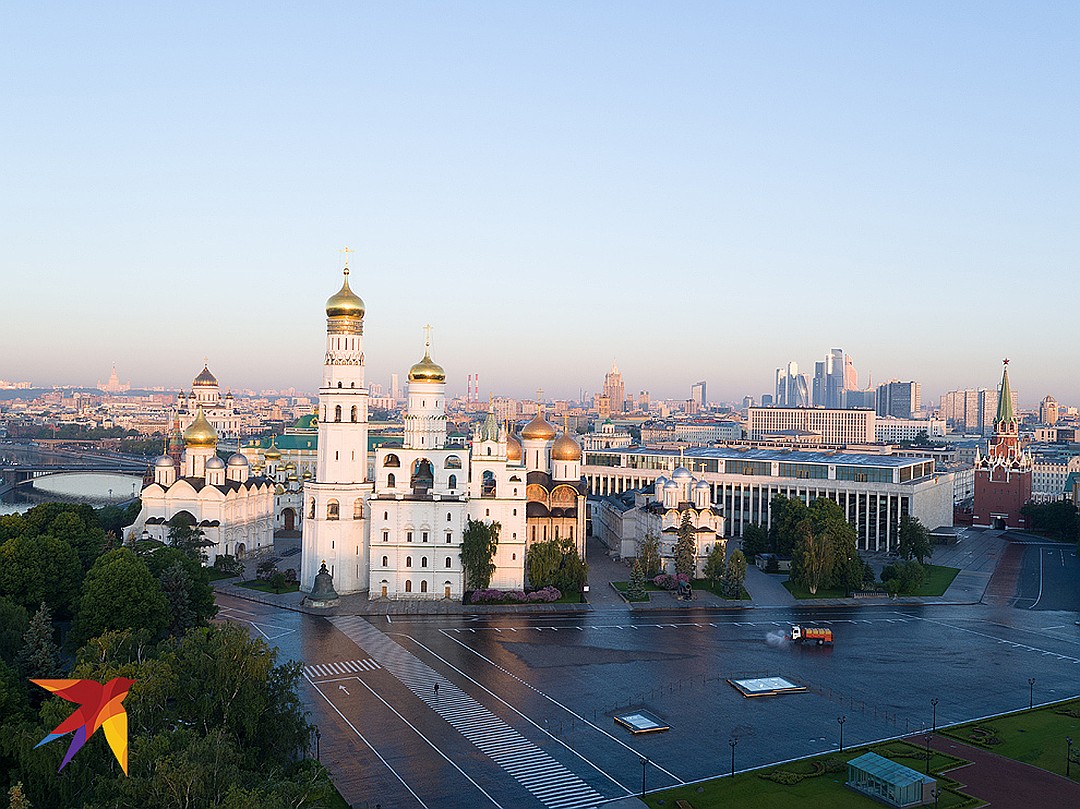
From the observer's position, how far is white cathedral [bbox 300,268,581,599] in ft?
184

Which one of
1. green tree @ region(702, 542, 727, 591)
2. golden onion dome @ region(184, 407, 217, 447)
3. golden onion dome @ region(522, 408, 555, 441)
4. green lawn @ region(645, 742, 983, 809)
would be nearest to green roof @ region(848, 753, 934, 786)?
green lawn @ region(645, 742, 983, 809)

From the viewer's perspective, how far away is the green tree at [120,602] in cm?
3838

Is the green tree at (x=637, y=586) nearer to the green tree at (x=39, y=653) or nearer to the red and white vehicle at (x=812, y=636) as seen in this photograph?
the red and white vehicle at (x=812, y=636)

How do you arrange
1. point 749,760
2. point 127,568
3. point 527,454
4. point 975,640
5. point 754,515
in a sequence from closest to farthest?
point 749,760
point 127,568
point 975,640
point 527,454
point 754,515

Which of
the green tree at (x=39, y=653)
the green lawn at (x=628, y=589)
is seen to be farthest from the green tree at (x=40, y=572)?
the green lawn at (x=628, y=589)

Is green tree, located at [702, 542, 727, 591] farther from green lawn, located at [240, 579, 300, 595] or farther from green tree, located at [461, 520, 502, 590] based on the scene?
green lawn, located at [240, 579, 300, 595]

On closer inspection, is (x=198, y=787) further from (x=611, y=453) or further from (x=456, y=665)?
(x=611, y=453)

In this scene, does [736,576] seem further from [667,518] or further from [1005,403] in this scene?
[1005,403]

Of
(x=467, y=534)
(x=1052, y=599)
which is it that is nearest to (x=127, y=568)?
(x=467, y=534)

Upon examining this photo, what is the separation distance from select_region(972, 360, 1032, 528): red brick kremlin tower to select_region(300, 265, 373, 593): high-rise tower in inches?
2622

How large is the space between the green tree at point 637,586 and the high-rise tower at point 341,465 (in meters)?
16.0

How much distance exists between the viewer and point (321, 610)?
5300 centimetres

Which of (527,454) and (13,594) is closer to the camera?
(13,594)

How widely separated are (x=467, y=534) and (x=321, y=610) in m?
9.10
